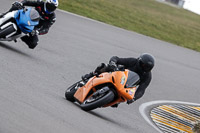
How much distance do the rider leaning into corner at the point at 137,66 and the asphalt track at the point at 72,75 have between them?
67 centimetres

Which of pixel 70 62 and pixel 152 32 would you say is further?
pixel 152 32

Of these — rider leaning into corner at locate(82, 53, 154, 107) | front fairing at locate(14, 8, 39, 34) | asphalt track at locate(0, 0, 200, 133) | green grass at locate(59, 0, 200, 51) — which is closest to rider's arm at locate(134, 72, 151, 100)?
rider leaning into corner at locate(82, 53, 154, 107)

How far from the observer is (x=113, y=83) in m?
7.79

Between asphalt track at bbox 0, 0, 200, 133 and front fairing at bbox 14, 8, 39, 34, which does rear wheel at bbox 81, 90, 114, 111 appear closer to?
asphalt track at bbox 0, 0, 200, 133

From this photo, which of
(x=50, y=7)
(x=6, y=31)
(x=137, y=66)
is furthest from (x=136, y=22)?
(x=137, y=66)

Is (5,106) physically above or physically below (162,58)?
above

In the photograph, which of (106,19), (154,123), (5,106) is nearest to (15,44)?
(154,123)

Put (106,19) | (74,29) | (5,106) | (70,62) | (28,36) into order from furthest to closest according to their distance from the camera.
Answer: (106,19)
(74,29)
(70,62)
(28,36)
(5,106)

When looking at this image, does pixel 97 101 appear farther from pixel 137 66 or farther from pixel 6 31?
pixel 6 31

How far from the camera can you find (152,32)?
982 inches

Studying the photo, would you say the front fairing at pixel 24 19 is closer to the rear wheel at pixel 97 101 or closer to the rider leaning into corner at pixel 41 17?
the rider leaning into corner at pixel 41 17

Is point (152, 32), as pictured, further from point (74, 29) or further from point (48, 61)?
point (48, 61)

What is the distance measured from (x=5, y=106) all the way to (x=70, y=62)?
20.7 feet

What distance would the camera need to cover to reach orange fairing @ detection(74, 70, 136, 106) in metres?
7.78
